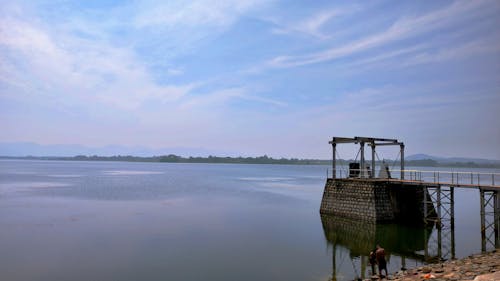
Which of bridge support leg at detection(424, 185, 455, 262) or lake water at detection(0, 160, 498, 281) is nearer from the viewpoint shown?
lake water at detection(0, 160, 498, 281)

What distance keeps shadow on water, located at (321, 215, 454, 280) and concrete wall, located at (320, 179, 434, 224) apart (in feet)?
2.15

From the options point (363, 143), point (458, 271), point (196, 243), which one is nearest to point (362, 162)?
point (363, 143)

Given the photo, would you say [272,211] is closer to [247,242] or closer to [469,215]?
[247,242]

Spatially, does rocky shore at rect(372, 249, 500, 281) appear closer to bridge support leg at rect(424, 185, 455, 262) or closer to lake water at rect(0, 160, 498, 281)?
lake water at rect(0, 160, 498, 281)

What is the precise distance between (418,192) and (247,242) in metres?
14.4

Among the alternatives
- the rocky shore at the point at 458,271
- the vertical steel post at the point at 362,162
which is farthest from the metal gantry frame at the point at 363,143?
the rocky shore at the point at 458,271

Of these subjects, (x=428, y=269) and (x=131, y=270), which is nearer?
(x=428, y=269)

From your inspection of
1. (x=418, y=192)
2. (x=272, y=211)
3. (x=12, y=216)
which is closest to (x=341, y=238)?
(x=418, y=192)

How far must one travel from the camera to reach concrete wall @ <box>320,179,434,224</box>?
27000 millimetres

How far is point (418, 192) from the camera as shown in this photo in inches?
1134

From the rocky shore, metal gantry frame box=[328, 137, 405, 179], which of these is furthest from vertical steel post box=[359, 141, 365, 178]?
the rocky shore

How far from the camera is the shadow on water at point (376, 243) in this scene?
18.9m

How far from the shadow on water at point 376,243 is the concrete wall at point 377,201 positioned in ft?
2.15

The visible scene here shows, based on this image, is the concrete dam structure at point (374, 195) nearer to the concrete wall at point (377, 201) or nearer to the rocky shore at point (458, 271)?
the concrete wall at point (377, 201)
